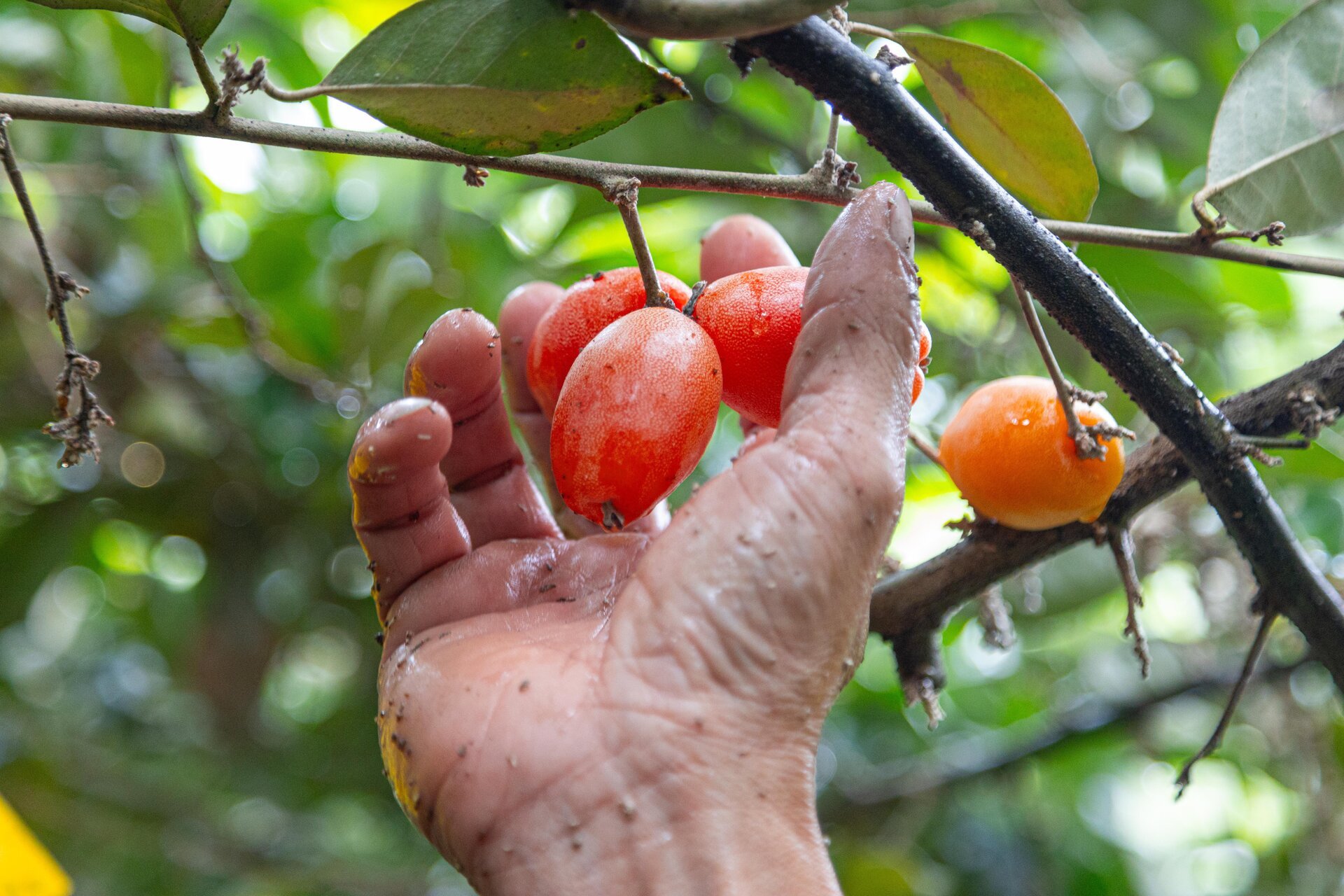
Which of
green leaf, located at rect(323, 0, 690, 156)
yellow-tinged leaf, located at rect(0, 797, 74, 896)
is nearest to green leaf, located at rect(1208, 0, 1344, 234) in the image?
green leaf, located at rect(323, 0, 690, 156)

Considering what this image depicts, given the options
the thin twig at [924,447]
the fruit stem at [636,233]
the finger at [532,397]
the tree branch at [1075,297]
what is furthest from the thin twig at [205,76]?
the thin twig at [924,447]

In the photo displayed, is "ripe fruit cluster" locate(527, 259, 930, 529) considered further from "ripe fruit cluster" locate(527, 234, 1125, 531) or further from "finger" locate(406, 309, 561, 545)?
"finger" locate(406, 309, 561, 545)

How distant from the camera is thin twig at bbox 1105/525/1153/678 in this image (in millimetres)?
1021

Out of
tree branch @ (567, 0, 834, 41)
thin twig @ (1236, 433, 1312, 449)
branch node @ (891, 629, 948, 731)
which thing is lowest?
branch node @ (891, 629, 948, 731)

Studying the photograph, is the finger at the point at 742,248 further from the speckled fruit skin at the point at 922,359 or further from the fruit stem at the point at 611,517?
the fruit stem at the point at 611,517

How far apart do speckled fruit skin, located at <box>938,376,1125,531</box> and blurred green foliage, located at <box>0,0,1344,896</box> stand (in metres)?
0.44

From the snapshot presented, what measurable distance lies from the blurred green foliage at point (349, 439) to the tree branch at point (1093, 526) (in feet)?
1.06

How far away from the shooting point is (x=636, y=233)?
0.90 meters

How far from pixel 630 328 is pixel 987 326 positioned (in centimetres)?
170

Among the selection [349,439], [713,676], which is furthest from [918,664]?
[349,439]

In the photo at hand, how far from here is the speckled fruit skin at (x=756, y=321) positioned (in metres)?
0.92

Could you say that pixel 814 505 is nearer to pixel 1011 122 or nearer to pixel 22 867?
Result: pixel 1011 122

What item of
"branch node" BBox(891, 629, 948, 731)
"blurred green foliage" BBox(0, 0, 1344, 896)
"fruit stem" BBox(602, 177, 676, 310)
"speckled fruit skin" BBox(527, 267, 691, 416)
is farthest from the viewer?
"blurred green foliage" BBox(0, 0, 1344, 896)

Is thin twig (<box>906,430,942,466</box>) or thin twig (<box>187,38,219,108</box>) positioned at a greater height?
thin twig (<box>187,38,219,108</box>)
